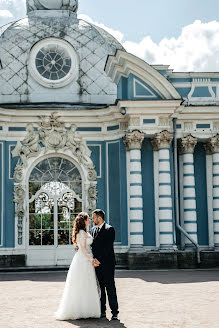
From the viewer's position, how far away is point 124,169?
19703mm

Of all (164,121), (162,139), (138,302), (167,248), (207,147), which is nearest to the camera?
(138,302)

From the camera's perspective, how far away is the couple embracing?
8461 millimetres

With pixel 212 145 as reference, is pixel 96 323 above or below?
below

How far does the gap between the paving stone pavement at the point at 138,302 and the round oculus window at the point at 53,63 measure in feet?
30.9

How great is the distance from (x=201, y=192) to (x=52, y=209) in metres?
5.45

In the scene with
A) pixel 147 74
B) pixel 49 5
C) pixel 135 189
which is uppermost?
pixel 49 5

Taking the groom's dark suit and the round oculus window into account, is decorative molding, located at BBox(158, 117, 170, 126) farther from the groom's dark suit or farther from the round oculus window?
the groom's dark suit

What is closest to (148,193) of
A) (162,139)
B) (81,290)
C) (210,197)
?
(162,139)

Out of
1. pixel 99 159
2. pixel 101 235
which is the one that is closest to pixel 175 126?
pixel 99 159

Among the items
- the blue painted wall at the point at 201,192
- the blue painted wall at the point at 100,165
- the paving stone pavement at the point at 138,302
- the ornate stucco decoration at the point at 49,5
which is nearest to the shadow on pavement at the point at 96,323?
the paving stone pavement at the point at 138,302

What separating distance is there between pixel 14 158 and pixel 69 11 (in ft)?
28.0

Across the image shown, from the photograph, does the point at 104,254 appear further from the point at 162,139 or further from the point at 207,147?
the point at 207,147

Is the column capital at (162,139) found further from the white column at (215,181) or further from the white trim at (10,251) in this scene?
the white trim at (10,251)

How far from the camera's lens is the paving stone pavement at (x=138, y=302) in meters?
7.96
